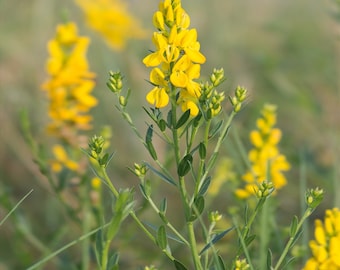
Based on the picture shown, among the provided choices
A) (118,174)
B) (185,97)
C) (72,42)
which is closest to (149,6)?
(118,174)

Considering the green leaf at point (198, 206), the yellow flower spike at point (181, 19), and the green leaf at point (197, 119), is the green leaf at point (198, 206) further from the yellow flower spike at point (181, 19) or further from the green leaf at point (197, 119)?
the yellow flower spike at point (181, 19)

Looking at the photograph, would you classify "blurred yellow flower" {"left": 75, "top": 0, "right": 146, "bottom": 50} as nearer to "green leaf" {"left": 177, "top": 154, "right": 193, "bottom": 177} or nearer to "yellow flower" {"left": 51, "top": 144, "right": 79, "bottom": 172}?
"yellow flower" {"left": 51, "top": 144, "right": 79, "bottom": 172}

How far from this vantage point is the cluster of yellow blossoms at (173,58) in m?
1.10

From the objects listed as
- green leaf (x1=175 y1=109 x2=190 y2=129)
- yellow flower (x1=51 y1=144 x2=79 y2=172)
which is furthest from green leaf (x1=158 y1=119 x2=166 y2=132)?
yellow flower (x1=51 y1=144 x2=79 y2=172)

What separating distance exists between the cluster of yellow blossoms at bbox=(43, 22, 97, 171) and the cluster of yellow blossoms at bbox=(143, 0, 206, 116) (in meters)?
0.71

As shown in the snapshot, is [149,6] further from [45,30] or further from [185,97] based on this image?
[185,97]

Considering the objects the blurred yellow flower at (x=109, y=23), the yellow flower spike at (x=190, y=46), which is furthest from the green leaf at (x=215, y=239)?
the blurred yellow flower at (x=109, y=23)

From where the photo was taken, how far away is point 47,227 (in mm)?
2455

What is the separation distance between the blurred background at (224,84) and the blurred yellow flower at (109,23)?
0.28 ft

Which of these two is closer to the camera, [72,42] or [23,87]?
[72,42]

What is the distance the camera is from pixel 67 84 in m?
1.81

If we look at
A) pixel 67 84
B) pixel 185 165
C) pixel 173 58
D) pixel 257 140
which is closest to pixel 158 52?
pixel 173 58

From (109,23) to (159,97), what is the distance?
7.58ft

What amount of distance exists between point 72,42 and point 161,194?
3.21 ft
